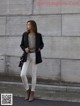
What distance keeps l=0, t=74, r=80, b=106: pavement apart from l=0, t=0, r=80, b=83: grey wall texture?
0.54m

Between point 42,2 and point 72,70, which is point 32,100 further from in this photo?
point 42,2

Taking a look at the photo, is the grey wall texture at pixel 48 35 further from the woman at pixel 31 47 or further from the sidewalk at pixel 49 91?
the woman at pixel 31 47

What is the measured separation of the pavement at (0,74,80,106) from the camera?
308 inches

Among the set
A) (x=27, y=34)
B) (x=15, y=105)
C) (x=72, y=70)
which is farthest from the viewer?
(x=72, y=70)

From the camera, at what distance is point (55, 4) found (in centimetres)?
1007

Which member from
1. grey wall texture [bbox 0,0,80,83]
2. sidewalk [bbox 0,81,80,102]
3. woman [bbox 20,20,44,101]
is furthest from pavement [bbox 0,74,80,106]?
grey wall texture [bbox 0,0,80,83]

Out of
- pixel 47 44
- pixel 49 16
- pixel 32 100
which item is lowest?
pixel 32 100

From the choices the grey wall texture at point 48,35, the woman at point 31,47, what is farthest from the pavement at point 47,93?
the grey wall texture at point 48,35

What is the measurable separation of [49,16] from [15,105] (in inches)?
137

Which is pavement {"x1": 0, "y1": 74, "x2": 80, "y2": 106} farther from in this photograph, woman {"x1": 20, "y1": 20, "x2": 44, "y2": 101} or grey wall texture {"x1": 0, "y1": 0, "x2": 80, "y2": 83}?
grey wall texture {"x1": 0, "y1": 0, "x2": 80, "y2": 83}

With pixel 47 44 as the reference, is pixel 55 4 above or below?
above

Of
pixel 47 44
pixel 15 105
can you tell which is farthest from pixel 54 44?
pixel 15 105

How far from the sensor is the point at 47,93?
885cm

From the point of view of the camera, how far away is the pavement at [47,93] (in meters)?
7.83
